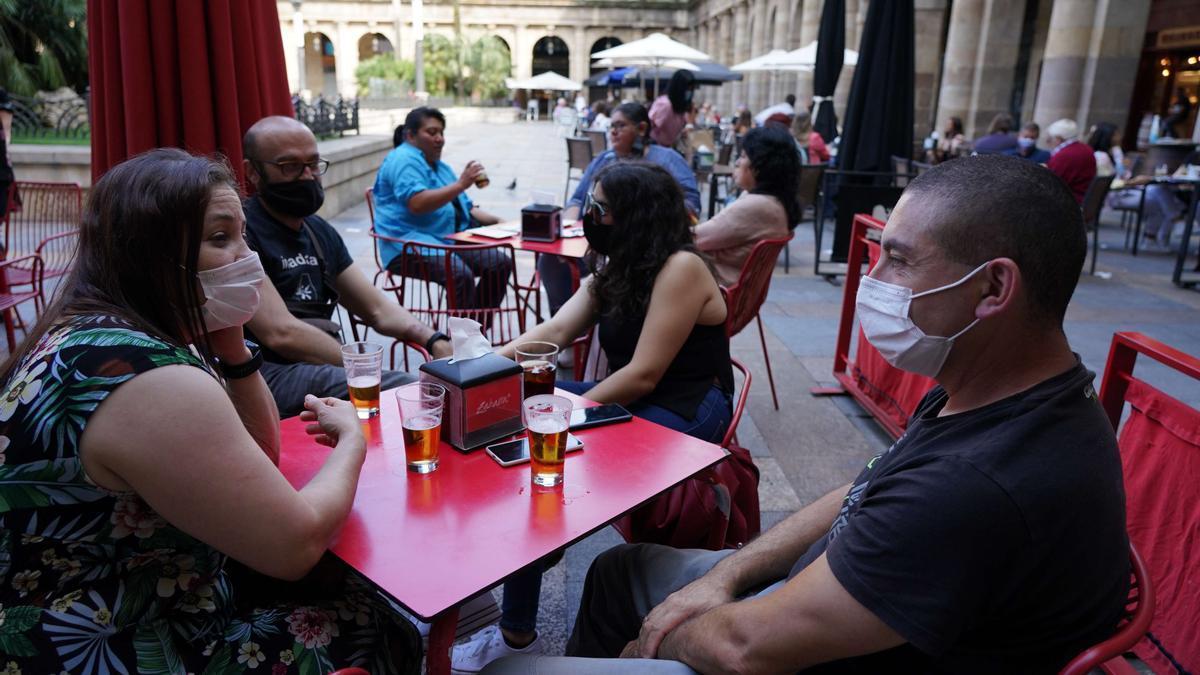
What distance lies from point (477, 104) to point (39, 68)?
1237 inches

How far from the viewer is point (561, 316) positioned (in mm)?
3002

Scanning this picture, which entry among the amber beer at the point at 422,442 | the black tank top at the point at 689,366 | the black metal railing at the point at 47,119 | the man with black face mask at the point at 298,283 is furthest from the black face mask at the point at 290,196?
the black metal railing at the point at 47,119

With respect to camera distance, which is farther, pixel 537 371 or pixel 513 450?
pixel 537 371

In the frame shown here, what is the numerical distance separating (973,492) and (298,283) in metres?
2.80

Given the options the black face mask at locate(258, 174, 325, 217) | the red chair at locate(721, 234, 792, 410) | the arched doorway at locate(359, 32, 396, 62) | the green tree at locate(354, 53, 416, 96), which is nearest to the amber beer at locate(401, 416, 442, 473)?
the black face mask at locate(258, 174, 325, 217)

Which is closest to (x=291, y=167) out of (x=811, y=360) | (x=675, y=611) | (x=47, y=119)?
(x=675, y=611)

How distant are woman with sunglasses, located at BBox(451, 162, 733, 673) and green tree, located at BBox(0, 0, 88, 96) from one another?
14.5 metres

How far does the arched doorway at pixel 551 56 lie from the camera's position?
5988 centimetres

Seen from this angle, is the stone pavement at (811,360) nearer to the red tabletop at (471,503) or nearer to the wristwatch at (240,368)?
the red tabletop at (471,503)

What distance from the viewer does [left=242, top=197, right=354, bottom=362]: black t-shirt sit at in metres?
3.17

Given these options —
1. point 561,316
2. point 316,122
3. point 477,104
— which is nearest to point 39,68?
point 316,122

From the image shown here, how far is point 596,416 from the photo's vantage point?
7.20 feet

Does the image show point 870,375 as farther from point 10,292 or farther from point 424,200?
point 10,292

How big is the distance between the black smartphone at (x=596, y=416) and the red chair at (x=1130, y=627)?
1.21m
